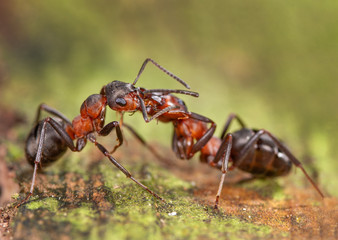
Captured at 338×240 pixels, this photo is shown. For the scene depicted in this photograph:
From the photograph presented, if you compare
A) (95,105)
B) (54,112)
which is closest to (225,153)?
(95,105)

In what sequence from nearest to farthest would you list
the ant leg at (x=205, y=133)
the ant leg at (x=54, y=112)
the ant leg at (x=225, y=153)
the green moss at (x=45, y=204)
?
the green moss at (x=45, y=204), the ant leg at (x=225, y=153), the ant leg at (x=205, y=133), the ant leg at (x=54, y=112)

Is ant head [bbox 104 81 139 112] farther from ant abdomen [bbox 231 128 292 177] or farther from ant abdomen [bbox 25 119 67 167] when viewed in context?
ant abdomen [bbox 231 128 292 177]

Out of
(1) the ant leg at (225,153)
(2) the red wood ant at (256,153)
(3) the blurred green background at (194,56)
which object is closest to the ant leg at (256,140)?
(2) the red wood ant at (256,153)

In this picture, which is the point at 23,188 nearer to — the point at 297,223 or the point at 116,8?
the point at 297,223

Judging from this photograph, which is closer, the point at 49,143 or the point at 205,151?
the point at 49,143

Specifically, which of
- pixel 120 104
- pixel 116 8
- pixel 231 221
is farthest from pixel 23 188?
pixel 116 8

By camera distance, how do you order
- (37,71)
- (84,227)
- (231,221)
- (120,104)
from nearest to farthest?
(84,227) → (231,221) → (120,104) → (37,71)

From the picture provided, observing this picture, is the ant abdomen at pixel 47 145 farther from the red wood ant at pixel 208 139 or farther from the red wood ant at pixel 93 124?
the red wood ant at pixel 208 139
